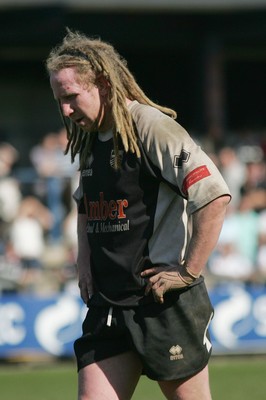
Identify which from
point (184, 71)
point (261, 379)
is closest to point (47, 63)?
point (261, 379)

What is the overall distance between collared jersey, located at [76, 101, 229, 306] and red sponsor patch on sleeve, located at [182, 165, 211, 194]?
0.07 ft

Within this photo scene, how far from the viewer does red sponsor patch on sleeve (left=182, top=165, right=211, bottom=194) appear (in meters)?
4.57

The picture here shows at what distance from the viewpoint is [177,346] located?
4.71 meters

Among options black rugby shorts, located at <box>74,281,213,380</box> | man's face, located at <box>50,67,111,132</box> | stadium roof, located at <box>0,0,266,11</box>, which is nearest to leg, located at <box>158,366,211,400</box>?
black rugby shorts, located at <box>74,281,213,380</box>

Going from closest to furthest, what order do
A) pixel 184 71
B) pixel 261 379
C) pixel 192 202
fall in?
pixel 192 202 → pixel 261 379 → pixel 184 71

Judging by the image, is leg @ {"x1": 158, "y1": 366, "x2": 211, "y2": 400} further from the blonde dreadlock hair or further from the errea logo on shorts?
the blonde dreadlock hair

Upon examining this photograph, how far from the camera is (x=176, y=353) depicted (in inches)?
185

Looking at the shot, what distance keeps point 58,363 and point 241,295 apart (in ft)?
6.89

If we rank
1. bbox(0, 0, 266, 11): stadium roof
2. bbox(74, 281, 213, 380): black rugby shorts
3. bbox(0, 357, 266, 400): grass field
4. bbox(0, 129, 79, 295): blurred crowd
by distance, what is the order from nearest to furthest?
bbox(74, 281, 213, 380): black rugby shorts, bbox(0, 357, 266, 400): grass field, bbox(0, 129, 79, 295): blurred crowd, bbox(0, 0, 266, 11): stadium roof

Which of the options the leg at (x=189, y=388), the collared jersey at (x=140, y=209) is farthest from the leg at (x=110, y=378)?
the collared jersey at (x=140, y=209)

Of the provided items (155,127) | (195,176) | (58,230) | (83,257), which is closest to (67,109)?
(155,127)

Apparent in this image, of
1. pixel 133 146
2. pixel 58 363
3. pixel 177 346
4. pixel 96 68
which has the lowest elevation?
pixel 58 363

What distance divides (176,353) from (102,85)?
121 centimetres

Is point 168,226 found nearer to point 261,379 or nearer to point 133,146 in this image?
point 133,146
